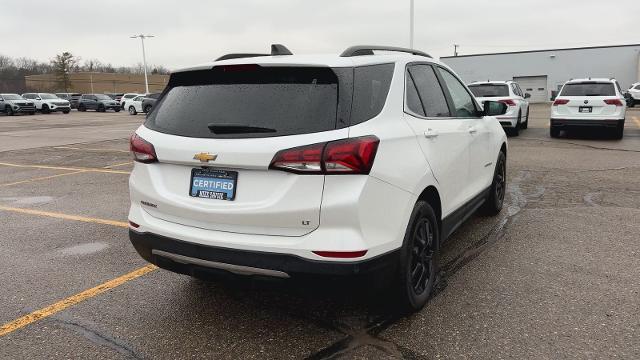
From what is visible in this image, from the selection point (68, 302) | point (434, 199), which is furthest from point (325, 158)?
point (68, 302)

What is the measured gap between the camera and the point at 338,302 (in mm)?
3541

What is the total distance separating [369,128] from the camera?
276 cm

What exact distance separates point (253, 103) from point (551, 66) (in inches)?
2144

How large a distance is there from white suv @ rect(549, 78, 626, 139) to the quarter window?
9.96 m

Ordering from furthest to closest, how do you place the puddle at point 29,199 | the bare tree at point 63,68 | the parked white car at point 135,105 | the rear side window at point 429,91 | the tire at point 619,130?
1. the bare tree at point 63,68
2. the parked white car at point 135,105
3. the tire at point 619,130
4. the puddle at point 29,199
5. the rear side window at point 429,91

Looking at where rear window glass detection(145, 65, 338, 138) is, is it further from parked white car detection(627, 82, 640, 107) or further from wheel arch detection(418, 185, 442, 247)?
parked white car detection(627, 82, 640, 107)

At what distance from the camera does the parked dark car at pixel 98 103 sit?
42594 millimetres

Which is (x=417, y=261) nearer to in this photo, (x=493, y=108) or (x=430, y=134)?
(x=430, y=134)

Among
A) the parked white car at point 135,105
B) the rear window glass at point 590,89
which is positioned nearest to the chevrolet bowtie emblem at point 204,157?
the rear window glass at point 590,89

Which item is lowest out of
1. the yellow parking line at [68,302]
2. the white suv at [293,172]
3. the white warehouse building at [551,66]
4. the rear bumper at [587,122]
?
the yellow parking line at [68,302]

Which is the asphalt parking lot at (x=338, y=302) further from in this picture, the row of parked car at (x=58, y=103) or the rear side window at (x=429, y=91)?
the row of parked car at (x=58, y=103)

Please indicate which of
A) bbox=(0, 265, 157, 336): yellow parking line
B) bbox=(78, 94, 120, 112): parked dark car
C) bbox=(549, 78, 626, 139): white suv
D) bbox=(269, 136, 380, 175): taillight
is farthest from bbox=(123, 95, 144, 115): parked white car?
bbox=(269, 136, 380, 175): taillight

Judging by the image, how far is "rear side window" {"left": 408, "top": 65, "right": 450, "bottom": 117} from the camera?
11.9ft

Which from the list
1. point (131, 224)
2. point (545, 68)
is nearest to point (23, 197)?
point (131, 224)
